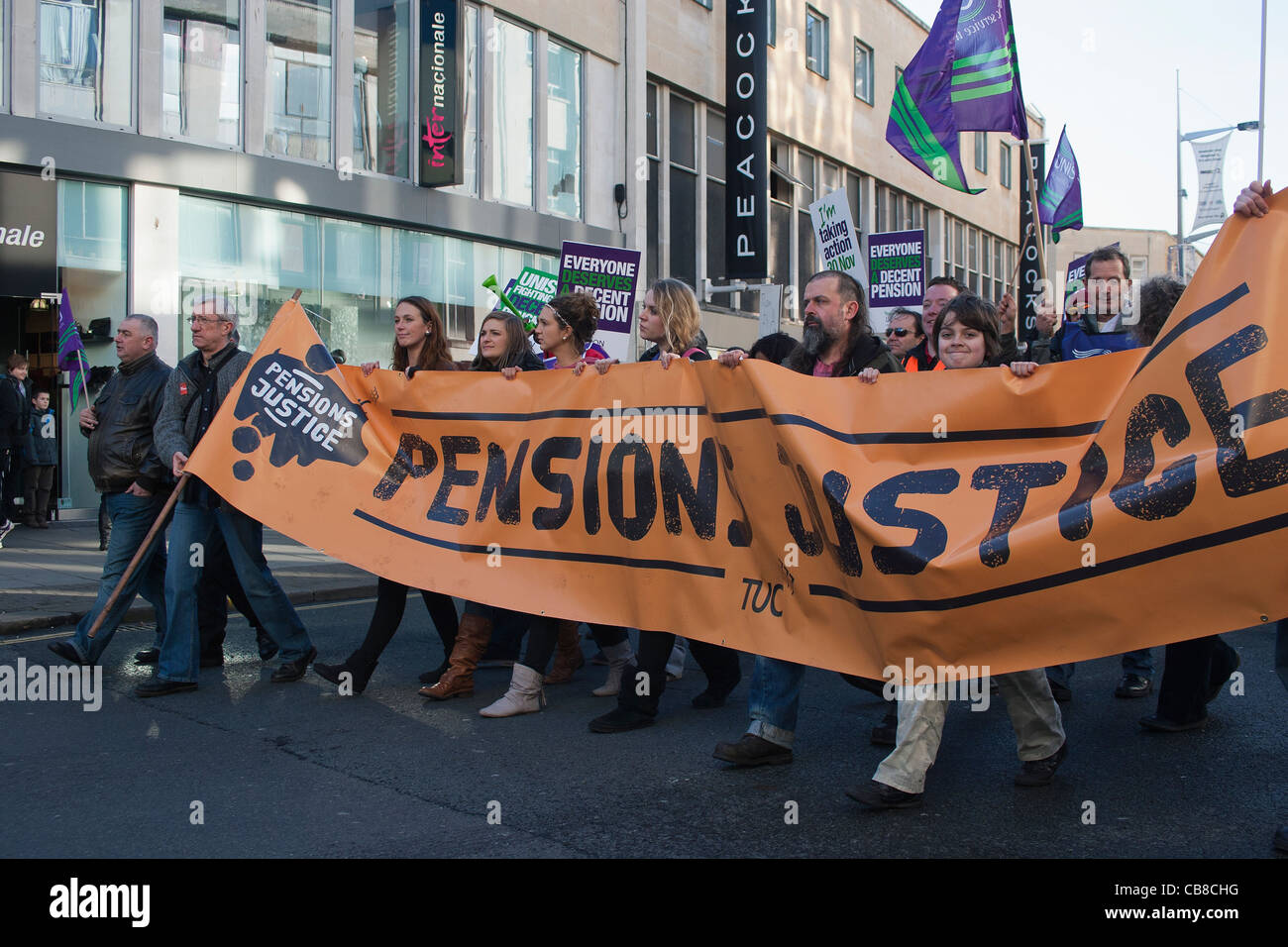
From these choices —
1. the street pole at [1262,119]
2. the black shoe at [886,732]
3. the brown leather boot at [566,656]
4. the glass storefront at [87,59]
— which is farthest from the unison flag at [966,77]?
the street pole at [1262,119]

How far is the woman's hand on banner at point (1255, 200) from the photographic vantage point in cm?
397

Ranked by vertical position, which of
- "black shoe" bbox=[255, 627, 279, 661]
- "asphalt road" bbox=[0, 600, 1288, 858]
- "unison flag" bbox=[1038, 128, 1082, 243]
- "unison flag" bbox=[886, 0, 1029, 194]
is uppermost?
"unison flag" bbox=[1038, 128, 1082, 243]

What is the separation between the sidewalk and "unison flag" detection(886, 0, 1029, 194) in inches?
269

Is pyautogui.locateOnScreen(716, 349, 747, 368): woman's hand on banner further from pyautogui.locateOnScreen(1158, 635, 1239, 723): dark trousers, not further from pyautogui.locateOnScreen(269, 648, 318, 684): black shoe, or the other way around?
pyautogui.locateOnScreen(269, 648, 318, 684): black shoe

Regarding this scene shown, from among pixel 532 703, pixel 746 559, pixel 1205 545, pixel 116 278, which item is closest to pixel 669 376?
pixel 746 559

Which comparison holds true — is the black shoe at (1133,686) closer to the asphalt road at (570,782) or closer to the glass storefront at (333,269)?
the asphalt road at (570,782)

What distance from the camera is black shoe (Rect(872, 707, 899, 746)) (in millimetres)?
5094

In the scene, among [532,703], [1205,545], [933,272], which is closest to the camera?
[1205,545]

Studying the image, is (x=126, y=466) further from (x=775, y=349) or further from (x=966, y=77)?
(x=966, y=77)

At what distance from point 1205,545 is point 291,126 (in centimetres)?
1552

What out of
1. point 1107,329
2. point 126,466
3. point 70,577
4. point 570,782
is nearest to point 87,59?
point 70,577

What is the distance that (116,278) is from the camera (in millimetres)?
14969

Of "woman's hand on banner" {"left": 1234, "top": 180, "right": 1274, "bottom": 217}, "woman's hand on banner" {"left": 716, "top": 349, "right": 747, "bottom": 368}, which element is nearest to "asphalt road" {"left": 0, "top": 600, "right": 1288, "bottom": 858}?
"woman's hand on banner" {"left": 716, "top": 349, "right": 747, "bottom": 368}
